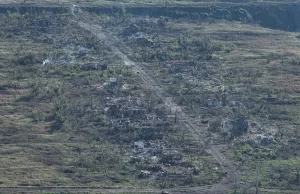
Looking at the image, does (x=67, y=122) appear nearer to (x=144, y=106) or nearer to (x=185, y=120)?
(x=144, y=106)

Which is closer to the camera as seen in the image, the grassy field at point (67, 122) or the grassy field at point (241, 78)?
the grassy field at point (67, 122)

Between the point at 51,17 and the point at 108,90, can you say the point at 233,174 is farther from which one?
the point at 51,17

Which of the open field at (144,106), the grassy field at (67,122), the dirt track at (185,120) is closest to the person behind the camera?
the dirt track at (185,120)

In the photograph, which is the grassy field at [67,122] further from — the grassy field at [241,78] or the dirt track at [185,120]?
the grassy field at [241,78]

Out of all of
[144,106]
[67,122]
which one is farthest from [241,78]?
[67,122]

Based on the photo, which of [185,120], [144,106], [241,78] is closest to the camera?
[185,120]

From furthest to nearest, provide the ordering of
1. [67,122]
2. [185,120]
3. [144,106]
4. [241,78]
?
[241,78], [144,106], [185,120], [67,122]

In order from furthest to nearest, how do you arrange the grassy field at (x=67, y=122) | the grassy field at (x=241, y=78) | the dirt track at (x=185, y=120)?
the grassy field at (x=241, y=78) < the grassy field at (x=67, y=122) < the dirt track at (x=185, y=120)

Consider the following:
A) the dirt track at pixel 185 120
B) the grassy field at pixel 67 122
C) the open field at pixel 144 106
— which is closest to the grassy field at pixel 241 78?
the open field at pixel 144 106

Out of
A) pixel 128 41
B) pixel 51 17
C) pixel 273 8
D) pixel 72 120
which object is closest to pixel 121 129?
pixel 72 120
